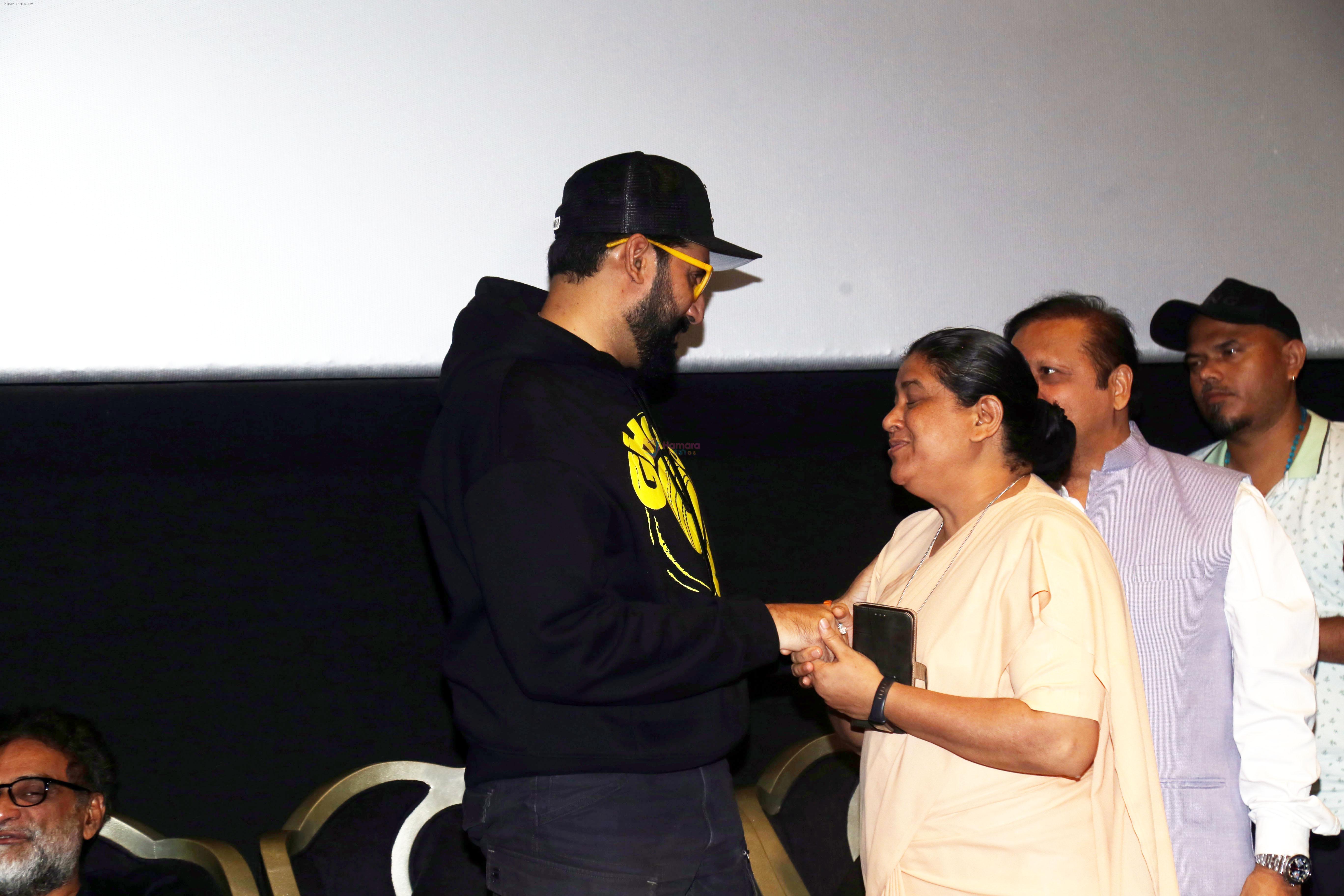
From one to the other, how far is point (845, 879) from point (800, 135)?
1738 millimetres

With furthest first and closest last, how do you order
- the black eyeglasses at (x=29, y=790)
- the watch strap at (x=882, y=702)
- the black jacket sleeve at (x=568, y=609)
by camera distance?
the black eyeglasses at (x=29, y=790)
the watch strap at (x=882, y=702)
the black jacket sleeve at (x=568, y=609)

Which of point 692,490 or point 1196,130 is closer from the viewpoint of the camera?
point 692,490

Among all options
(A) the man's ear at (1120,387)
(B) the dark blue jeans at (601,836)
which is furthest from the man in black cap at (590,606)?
(A) the man's ear at (1120,387)

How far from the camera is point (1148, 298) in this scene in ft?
8.97

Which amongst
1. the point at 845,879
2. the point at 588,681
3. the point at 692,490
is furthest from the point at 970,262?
the point at 588,681

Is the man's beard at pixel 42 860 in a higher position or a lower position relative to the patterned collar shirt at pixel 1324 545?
lower

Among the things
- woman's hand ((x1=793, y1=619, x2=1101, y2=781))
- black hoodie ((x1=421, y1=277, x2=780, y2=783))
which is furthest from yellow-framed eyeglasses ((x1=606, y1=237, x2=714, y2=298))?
woman's hand ((x1=793, y1=619, x2=1101, y2=781))

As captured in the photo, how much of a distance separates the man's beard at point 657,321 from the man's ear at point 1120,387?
0.82 metres

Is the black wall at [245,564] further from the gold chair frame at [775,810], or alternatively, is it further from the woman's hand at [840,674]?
the woman's hand at [840,674]

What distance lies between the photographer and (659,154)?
2.37 m

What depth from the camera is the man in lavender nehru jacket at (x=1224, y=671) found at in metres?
1.63

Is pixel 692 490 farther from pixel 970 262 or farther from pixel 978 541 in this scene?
pixel 970 262

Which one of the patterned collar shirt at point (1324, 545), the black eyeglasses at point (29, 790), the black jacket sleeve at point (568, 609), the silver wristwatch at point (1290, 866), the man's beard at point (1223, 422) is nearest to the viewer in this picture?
the black jacket sleeve at point (568, 609)

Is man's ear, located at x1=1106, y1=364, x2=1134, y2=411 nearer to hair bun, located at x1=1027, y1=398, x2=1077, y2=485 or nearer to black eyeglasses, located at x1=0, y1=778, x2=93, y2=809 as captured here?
hair bun, located at x1=1027, y1=398, x2=1077, y2=485
